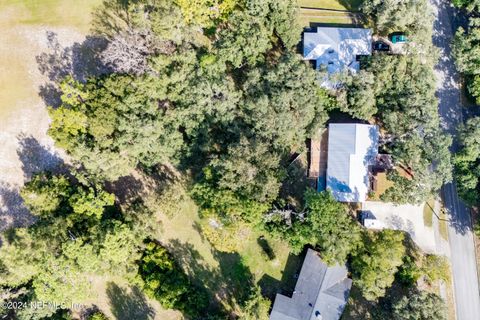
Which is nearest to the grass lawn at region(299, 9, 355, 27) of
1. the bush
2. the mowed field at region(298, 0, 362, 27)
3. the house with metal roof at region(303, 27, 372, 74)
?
the mowed field at region(298, 0, 362, 27)

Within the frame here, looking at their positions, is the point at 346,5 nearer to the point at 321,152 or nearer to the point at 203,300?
the point at 321,152

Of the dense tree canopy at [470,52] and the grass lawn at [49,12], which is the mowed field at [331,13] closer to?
the dense tree canopy at [470,52]

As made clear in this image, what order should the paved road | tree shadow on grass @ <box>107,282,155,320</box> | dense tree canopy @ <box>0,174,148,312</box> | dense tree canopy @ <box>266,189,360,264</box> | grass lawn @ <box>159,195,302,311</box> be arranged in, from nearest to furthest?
1. dense tree canopy @ <box>0,174,148,312</box>
2. dense tree canopy @ <box>266,189,360,264</box>
3. the paved road
4. grass lawn @ <box>159,195,302,311</box>
5. tree shadow on grass @ <box>107,282,155,320</box>

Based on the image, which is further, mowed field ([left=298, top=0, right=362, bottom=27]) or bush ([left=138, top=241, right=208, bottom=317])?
mowed field ([left=298, top=0, right=362, bottom=27])

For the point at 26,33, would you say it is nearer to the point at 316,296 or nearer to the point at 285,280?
the point at 285,280

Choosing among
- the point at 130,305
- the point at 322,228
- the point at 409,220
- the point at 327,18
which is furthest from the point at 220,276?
the point at 327,18

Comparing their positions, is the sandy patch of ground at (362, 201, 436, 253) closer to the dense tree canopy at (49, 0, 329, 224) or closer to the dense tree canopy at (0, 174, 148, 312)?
the dense tree canopy at (49, 0, 329, 224)

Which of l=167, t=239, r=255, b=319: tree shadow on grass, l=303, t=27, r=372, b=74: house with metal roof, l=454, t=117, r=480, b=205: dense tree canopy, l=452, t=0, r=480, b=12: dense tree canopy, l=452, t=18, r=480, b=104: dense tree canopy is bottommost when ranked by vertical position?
l=167, t=239, r=255, b=319: tree shadow on grass
